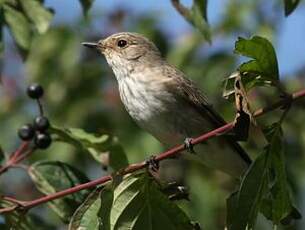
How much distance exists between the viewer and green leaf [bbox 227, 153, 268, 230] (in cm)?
290

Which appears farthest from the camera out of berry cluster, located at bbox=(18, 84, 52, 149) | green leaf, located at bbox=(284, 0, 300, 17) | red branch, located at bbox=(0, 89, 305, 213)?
berry cluster, located at bbox=(18, 84, 52, 149)

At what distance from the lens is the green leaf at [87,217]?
3.10m

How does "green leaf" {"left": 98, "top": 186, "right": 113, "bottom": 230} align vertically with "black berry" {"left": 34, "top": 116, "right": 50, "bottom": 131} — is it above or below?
below

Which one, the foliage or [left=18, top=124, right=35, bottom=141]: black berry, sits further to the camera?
[left=18, top=124, right=35, bottom=141]: black berry

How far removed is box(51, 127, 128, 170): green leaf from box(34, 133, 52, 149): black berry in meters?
0.05

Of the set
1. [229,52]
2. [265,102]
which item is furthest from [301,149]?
[229,52]

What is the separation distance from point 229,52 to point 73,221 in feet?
12.4

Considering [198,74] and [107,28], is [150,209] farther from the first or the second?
[107,28]

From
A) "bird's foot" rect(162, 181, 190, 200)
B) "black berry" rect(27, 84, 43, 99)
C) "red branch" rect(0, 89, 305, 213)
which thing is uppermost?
"black berry" rect(27, 84, 43, 99)

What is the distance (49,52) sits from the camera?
6969 millimetres

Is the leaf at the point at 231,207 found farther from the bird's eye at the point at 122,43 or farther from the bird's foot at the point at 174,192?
the bird's eye at the point at 122,43

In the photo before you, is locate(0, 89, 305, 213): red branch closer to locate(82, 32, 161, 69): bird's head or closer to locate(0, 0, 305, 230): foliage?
locate(0, 0, 305, 230): foliage

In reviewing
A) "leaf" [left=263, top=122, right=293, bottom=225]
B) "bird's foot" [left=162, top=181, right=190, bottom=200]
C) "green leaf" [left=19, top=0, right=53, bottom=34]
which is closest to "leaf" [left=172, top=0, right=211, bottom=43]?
"green leaf" [left=19, top=0, right=53, bottom=34]

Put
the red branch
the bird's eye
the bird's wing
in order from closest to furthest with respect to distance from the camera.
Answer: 1. the red branch
2. the bird's wing
3. the bird's eye
